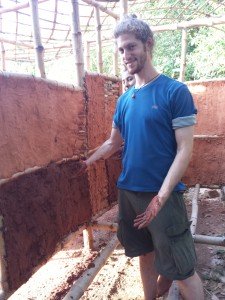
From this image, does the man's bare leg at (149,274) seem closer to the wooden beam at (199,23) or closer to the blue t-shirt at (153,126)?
the blue t-shirt at (153,126)

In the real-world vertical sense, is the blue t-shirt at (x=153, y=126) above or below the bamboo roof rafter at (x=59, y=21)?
below

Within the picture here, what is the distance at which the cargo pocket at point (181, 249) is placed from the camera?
1801 millimetres

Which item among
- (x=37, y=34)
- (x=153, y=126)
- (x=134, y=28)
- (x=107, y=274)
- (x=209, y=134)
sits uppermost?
(x=37, y=34)

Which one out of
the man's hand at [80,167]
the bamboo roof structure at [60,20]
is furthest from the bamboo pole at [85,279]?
the bamboo roof structure at [60,20]

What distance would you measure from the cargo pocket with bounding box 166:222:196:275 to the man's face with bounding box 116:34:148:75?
37.9 inches

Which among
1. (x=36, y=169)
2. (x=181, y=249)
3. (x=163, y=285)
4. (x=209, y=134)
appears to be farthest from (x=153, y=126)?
(x=209, y=134)

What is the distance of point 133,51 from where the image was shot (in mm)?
1843

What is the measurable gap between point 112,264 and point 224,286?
1310mm

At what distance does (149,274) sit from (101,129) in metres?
1.42

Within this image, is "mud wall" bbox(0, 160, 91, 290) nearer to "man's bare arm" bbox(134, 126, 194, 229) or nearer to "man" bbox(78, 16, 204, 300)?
"man" bbox(78, 16, 204, 300)

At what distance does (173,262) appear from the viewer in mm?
1825

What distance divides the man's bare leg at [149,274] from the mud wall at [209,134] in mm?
2538

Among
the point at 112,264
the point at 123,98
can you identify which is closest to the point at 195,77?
the point at 112,264

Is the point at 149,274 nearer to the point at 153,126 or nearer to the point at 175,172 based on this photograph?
the point at 175,172
